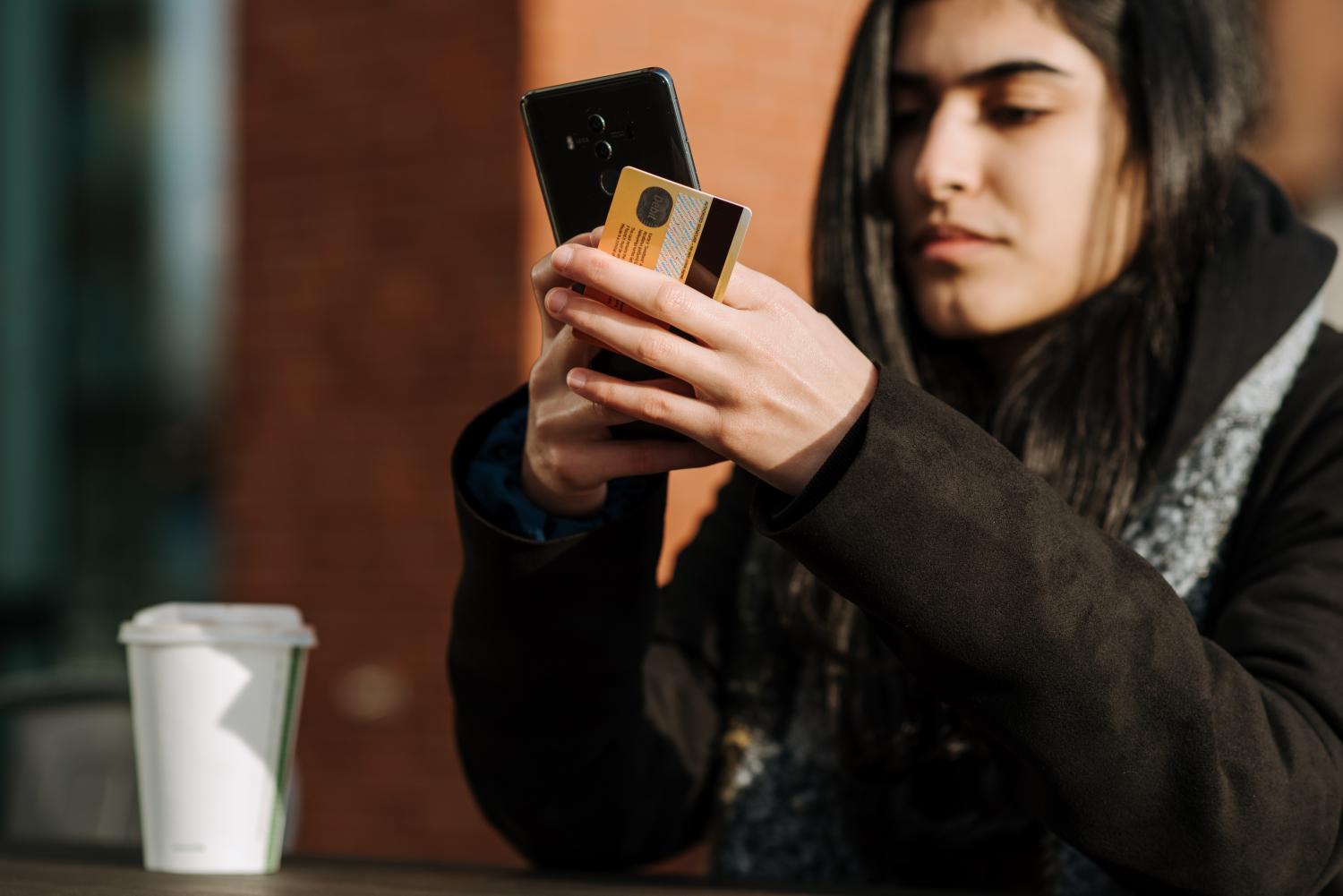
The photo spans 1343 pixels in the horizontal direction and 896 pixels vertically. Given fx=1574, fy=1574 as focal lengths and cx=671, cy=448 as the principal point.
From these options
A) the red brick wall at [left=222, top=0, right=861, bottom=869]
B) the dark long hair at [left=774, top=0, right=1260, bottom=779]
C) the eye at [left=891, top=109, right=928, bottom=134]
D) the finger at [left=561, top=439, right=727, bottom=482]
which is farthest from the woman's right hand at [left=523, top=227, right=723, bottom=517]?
the red brick wall at [left=222, top=0, right=861, bottom=869]

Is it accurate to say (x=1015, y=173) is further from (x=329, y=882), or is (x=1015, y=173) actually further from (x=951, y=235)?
(x=329, y=882)

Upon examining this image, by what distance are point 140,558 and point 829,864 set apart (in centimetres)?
362

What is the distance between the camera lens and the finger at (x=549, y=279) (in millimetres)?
1029

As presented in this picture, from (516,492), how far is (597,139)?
0.94 ft

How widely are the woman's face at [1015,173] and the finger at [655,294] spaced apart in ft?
1.99

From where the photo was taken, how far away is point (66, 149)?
198 inches

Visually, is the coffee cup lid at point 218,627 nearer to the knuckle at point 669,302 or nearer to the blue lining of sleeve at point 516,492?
the blue lining of sleeve at point 516,492

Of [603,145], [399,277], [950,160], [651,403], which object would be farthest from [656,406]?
[399,277]

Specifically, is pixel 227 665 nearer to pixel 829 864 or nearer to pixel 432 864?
pixel 432 864

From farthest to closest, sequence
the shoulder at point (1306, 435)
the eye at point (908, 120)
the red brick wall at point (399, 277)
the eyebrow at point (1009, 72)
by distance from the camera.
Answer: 1. the red brick wall at point (399, 277)
2. the eye at point (908, 120)
3. the eyebrow at point (1009, 72)
4. the shoulder at point (1306, 435)

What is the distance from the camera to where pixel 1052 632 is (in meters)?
0.98

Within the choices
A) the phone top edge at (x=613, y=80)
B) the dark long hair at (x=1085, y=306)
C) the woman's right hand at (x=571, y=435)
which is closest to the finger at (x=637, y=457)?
the woman's right hand at (x=571, y=435)

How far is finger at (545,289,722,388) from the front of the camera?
0.94 metres

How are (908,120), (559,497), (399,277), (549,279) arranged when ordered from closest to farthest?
(549,279), (559,497), (908,120), (399,277)
